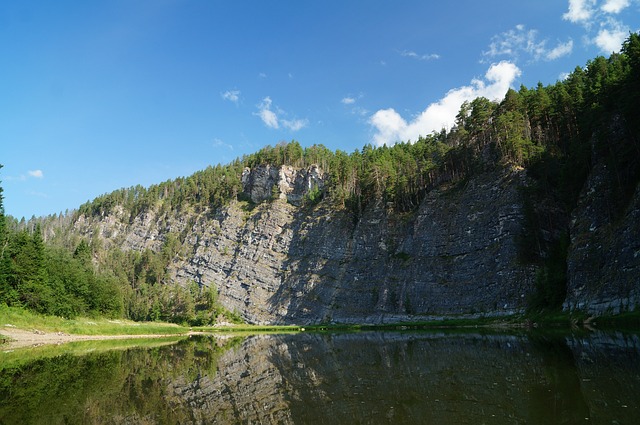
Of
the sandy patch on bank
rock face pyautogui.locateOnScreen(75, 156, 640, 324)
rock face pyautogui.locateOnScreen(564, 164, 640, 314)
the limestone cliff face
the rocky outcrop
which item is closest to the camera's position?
rock face pyautogui.locateOnScreen(564, 164, 640, 314)

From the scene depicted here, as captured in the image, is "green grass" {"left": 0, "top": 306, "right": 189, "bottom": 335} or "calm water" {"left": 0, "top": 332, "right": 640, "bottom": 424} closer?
"calm water" {"left": 0, "top": 332, "right": 640, "bottom": 424}

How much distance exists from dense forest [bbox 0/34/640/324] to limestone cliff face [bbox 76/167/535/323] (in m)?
3.90

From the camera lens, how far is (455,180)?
312ft

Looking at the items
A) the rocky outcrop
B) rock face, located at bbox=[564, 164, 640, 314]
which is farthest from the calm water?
the rocky outcrop

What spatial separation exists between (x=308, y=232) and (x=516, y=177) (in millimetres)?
65754

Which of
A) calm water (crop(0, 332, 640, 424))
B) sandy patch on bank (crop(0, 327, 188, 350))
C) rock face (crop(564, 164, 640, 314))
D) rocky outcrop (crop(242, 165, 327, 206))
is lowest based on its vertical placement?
sandy patch on bank (crop(0, 327, 188, 350))

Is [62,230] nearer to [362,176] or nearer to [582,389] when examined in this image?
[362,176]

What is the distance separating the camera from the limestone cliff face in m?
73.8

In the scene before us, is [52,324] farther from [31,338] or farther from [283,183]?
[283,183]

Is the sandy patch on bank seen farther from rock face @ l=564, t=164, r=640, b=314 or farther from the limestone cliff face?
the limestone cliff face

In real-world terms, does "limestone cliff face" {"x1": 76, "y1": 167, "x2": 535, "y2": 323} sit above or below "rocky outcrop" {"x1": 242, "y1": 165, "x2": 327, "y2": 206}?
below

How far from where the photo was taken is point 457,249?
81.4 metres

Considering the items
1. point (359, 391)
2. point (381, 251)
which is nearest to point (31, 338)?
point (359, 391)

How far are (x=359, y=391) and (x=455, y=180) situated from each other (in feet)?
282
